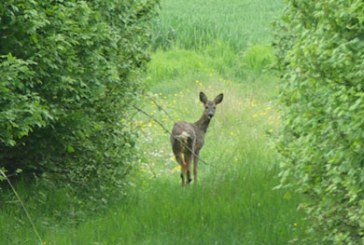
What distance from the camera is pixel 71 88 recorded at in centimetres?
1208

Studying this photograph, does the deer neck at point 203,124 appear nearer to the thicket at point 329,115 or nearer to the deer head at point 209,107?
the deer head at point 209,107

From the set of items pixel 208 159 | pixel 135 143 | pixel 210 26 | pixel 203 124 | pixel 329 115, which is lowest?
pixel 329 115

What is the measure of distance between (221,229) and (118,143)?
306cm

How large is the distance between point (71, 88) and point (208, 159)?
19.7ft

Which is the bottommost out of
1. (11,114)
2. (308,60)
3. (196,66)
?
(308,60)

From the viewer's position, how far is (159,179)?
16.2 metres

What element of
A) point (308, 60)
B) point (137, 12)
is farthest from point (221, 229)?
point (137, 12)

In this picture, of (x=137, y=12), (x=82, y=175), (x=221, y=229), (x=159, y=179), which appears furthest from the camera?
(x=159, y=179)

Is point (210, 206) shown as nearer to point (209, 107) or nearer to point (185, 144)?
point (185, 144)

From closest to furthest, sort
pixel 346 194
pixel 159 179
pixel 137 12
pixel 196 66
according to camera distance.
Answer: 1. pixel 346 194
2. pixel 137 12
3. pixel 159 179
4. pixel 196 66

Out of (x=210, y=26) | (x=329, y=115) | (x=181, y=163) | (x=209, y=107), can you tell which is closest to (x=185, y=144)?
(x=181, y=163)

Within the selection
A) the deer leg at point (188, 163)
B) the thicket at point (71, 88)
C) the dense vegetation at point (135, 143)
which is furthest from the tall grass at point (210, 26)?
the thicket at point (71, 88)

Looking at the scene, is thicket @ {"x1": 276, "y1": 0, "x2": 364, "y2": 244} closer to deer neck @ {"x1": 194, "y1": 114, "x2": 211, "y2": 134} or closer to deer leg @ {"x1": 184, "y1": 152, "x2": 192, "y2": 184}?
deer leg @ {"x1": 184, "y1": 152, "x2": 192, "y2": 184}

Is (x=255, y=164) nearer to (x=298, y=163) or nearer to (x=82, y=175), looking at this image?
(x=82, y=175)
